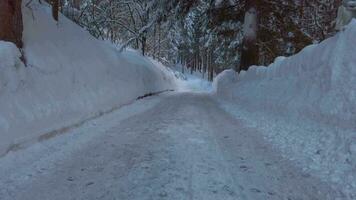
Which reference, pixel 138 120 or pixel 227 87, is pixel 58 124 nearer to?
pixel 138 120

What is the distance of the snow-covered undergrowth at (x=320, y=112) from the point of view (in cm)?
475

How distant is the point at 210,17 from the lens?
17562 mm

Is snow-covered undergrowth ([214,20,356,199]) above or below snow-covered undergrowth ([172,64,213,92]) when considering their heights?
above

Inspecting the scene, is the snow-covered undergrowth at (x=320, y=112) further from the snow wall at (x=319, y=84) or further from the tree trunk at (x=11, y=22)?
the tree trunk at (x=11, y=22)

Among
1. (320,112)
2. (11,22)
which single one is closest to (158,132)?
(320,112)

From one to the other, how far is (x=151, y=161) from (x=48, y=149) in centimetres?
186

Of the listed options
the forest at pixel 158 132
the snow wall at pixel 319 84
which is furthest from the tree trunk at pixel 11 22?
the snow wall at pixel 319 84

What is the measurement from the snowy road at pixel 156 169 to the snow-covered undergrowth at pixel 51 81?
0.48 m

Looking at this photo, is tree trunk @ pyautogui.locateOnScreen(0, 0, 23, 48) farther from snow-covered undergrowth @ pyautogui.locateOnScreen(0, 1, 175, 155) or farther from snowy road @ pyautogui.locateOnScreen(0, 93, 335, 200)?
snowy road @ pyautogui.locateOnScreen(0, 93, 335, 200)

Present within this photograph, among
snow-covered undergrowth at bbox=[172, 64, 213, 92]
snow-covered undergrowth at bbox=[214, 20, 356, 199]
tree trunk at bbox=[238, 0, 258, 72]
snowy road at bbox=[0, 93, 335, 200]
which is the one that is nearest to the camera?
snowy road at bbox=[0, 93, 335, 200]

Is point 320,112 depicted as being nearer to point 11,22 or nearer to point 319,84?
point 319,84

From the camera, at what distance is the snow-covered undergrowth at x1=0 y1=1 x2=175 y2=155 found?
6.15 m

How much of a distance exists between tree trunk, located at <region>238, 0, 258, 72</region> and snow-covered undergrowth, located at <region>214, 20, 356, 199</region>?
6.59 m

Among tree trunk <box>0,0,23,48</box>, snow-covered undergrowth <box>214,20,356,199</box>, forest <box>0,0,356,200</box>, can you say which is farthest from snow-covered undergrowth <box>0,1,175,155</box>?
snow-covered undergrowth <box>214,20,356,199</box>
